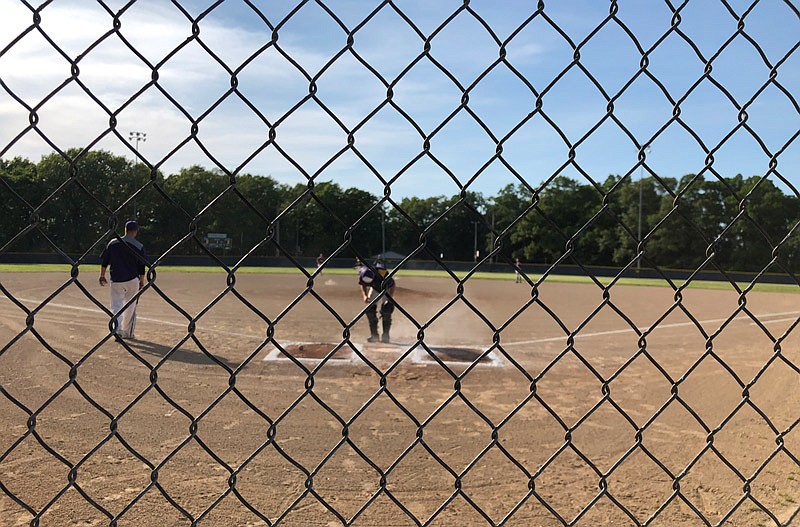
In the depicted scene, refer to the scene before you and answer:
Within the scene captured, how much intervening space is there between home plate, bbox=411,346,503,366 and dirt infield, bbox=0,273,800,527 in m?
0.06

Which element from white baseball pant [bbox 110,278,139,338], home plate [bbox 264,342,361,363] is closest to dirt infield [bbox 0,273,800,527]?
home plate [bbox 264,342,361,363]

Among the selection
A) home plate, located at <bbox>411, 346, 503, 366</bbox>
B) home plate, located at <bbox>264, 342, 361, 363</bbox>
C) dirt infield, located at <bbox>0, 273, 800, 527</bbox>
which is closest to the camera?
dirt infield, located at <bbox>0, 273, 800, 527</bbox>

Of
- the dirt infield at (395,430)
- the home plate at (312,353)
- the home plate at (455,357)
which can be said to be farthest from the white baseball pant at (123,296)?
the home plate at (455,357)

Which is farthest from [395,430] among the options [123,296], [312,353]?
[123,296]

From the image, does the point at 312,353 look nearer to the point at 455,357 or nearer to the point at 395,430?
the point at 455,357

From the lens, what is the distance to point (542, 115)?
68.9 inches

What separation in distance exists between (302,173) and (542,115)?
2.45 feet

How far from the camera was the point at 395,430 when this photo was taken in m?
5.27

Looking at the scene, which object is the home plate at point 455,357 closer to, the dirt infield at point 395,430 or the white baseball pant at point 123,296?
the dirt infield at point 395,430

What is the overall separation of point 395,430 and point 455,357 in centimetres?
357

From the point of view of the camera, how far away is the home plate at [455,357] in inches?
325

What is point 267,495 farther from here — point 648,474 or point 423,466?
point 648,474

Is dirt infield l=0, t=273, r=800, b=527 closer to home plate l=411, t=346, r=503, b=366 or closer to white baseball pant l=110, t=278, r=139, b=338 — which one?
home plate l=411, t=346, r=503, b=366

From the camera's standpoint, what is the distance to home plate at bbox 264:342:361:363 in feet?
26.6
